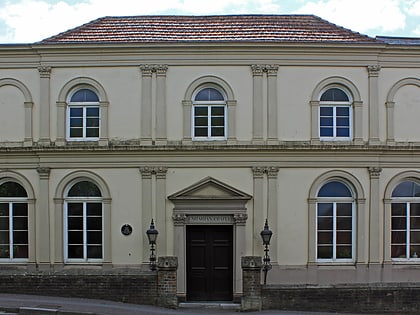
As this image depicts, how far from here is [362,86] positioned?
63.7 feet

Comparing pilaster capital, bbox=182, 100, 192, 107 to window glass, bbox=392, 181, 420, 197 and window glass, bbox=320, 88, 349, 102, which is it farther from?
window glass, bbox=392, 181, 420, 197

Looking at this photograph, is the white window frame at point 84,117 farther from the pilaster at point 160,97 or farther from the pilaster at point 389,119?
the pilaster at point 389,119

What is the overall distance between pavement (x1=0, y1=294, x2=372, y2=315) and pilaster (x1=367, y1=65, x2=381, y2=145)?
6752 millimetres

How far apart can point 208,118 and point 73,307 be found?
292 inches

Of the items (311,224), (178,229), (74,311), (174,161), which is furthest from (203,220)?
(74,311)

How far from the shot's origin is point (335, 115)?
1952 centimetres

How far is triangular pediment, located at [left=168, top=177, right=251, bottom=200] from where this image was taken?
746 inches

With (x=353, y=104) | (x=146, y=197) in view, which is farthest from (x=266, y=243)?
(x=353, y=104)

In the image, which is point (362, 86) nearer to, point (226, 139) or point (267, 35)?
point (267, 35)

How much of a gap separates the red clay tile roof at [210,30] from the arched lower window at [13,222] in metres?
5.00

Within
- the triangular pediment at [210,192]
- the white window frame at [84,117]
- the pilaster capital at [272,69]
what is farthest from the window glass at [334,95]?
the white window frame at [84,117]

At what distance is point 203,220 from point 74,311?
18.4 ft

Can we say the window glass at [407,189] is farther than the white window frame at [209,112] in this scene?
Yes

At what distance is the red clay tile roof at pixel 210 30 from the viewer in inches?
771
